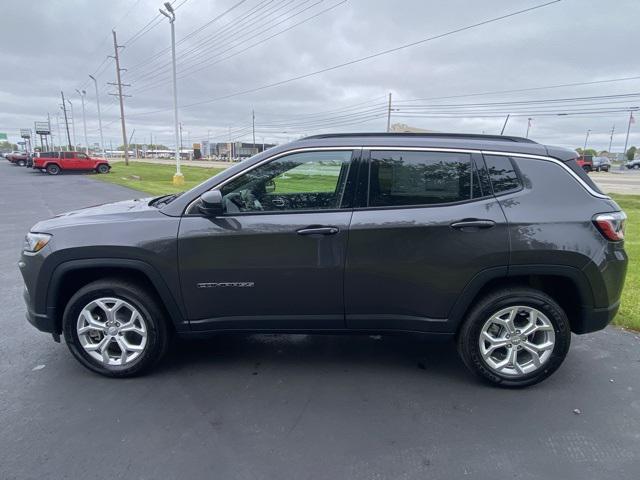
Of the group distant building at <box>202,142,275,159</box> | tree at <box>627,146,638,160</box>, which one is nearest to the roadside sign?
distant building at <box>202,142,275,159</box>

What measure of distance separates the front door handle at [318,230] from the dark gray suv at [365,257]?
0.01 m

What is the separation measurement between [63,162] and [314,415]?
35.6 meters

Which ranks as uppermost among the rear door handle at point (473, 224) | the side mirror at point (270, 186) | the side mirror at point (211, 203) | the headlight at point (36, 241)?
the side mirror at point (270, 186)

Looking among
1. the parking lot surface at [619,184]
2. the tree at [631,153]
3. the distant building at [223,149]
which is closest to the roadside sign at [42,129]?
the distant building at [223,149]

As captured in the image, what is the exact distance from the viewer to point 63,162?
1249 inches

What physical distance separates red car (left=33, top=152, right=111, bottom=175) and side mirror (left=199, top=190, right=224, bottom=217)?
34555 millimetres

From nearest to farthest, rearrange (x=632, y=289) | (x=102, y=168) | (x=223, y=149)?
1. (x=632, y=289)
2. (x=102, y=168)
3. (x=223, y=149)

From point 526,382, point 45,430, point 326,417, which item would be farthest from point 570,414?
point 45,430

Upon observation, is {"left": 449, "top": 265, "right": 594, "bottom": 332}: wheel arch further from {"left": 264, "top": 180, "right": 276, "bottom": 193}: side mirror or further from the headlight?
the headlight

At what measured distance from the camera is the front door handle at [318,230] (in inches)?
117

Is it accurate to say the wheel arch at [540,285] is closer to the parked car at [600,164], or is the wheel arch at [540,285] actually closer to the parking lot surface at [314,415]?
the parking lot surface at [314,415]

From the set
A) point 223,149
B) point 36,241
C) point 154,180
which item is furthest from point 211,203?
point 223,149

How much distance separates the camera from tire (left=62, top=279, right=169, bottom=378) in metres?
3.16

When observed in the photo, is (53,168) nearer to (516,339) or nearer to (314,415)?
(314,415)
